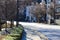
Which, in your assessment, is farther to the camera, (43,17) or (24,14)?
(24,14)

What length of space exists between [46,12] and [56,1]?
20.6 feet

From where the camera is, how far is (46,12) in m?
92.0

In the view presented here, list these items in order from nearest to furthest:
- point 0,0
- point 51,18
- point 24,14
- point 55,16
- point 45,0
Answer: point 0,0, point 51,18, point 55,16, point 45,0, point 24,14

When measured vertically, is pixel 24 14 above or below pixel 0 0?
below

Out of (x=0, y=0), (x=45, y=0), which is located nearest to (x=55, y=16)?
(x=45, y=0)

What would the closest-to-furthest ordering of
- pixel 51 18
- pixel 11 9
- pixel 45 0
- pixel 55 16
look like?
1. pixel 11 9
2. pixel 51 18
3. pixel 55 16
4. pixel 45 0

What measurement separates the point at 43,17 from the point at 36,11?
4.17 metres

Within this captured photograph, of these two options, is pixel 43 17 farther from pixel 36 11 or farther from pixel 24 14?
pixel 24 14

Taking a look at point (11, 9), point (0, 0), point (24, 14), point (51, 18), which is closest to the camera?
point (0, 0)

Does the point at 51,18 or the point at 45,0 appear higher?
the point at 45,0

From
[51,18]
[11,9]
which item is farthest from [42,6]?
[11,9]

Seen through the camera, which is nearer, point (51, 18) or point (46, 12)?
point (51, 18)

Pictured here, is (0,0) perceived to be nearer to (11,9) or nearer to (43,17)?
(11,9)

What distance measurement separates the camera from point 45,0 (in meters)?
106
